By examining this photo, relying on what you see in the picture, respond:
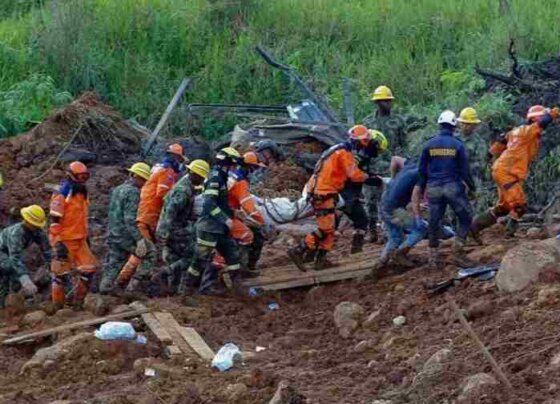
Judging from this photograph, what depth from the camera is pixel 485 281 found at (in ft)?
41.3

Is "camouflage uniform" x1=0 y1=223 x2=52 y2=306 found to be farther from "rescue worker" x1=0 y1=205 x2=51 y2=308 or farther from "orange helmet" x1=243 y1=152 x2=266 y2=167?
"orange helmet" x1=243 y1=152 x2=266 y2=167

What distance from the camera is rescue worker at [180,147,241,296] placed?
14.0 metres

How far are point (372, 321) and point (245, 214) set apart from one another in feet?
8.45

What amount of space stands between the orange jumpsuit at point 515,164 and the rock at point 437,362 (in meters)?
4.48

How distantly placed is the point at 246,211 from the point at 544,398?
5931mm

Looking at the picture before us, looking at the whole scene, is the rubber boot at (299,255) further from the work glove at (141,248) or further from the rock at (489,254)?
the rock at (489,254)

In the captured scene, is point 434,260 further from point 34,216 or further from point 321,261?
point 34,216

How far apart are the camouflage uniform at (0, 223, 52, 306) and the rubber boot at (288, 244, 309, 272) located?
2.84 m

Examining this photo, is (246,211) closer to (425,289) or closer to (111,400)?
(425,289)

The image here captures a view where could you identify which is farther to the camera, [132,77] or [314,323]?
[132,77]

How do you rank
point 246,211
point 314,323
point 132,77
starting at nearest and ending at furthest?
point 314,323 < point 246,211 < point 132,77

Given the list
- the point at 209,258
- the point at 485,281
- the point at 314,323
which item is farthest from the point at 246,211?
the point at 485,281

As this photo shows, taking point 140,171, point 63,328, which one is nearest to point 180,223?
point 140,171

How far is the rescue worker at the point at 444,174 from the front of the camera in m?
13.3
